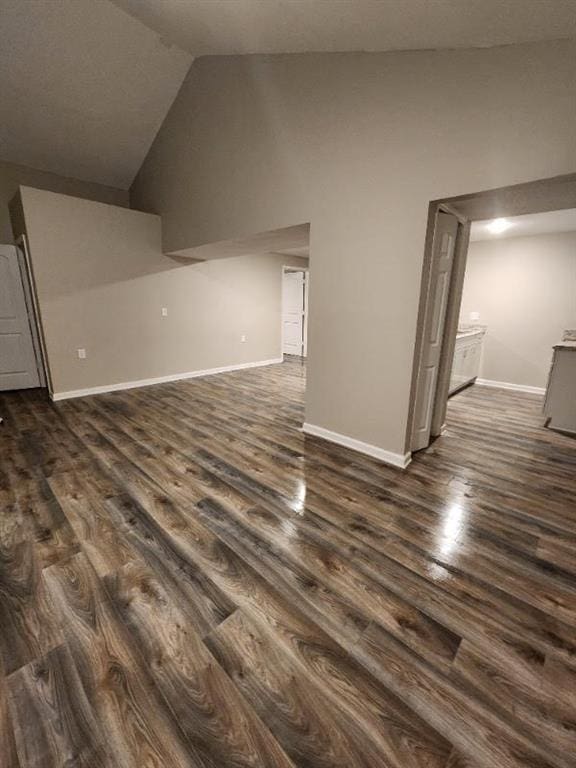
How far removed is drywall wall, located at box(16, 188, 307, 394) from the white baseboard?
14.4 feet

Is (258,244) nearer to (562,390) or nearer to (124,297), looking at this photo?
(124,297)

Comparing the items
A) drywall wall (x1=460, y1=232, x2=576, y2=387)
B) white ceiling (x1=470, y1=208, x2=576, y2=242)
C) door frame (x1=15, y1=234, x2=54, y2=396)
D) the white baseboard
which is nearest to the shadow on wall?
door frame (x1=15, y1=234, x2=54, y2=396)

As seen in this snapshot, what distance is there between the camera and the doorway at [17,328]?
14.5 ft

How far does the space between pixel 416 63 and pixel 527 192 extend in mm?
1134

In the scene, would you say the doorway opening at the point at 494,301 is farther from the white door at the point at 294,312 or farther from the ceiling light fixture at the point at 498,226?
the white door at the point at 294,312

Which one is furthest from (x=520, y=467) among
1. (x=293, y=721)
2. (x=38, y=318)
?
(x=38, y=318)

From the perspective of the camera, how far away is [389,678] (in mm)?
1169

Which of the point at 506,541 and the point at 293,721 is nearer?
the point at 293,721

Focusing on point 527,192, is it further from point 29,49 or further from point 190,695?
point 29,49

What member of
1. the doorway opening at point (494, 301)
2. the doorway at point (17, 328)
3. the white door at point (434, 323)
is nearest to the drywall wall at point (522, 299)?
the doorway opening at point (494, 301)

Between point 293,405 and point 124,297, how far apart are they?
2958mm

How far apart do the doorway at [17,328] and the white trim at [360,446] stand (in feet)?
14.0

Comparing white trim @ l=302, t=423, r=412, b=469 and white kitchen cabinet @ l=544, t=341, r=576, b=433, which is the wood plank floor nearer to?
white trim @ l=302, t=423, r=412, b=469

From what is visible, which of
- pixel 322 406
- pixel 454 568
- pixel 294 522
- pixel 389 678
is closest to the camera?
pixel 389 678
